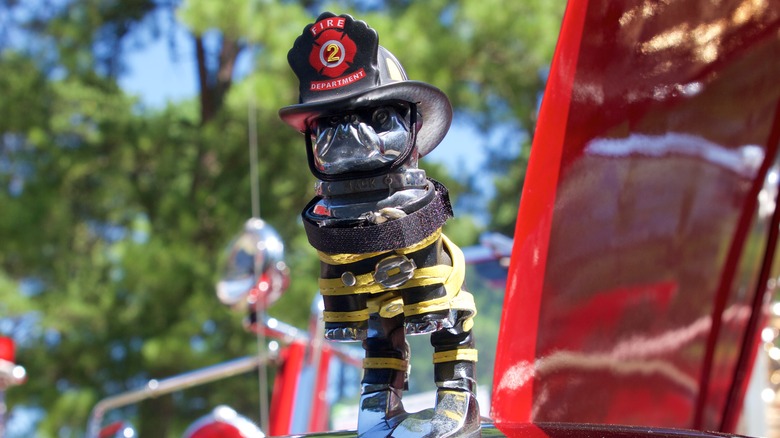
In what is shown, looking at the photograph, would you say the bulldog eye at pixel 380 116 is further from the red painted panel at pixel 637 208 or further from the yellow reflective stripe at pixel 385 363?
the red painted panel at pixel 637 208

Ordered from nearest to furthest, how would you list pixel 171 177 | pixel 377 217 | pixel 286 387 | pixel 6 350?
pixel 377 217, pixel 6 350, pixel 286 387, pixel 171 177

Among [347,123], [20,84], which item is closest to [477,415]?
[347,123]

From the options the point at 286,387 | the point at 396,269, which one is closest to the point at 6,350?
the point at 286,387

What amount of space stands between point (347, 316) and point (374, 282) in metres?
0.06

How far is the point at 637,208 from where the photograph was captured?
5.37 feet

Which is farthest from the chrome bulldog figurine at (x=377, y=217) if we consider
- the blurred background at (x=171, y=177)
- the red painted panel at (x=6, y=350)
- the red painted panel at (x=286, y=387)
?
the blurred background at (x=171, y=177)

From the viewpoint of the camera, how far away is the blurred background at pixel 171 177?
23.3 feet

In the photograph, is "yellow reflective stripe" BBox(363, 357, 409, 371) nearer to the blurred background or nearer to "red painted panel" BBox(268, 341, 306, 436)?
"red painted panel" BBox(268, 341, 306, 436)

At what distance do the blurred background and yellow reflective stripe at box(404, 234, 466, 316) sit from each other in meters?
5.54

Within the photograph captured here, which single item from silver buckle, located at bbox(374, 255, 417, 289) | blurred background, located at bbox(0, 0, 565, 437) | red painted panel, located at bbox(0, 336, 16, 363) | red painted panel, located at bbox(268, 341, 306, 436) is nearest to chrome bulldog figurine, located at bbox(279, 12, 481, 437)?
silver buckle, located at bbox(374, 255, 417, 289)

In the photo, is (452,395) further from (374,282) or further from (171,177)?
(171,177)

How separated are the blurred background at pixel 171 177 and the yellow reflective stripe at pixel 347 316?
18.3 feet

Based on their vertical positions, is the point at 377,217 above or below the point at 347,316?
above

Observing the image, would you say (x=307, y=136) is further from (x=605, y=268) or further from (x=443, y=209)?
(x=605, y=268)
